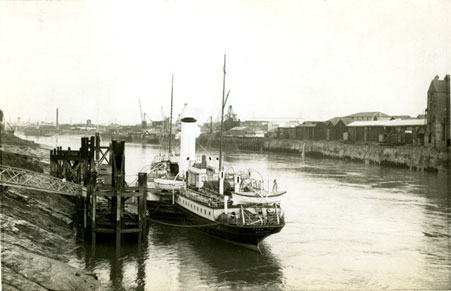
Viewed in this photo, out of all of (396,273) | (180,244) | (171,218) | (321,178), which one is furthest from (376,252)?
(321,178)

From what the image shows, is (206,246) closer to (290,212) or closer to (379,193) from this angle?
(290,212)

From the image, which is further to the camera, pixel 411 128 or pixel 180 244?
pixel 411 128

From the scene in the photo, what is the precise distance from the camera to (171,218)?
2859 centimetres

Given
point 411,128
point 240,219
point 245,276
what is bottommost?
point 245,276

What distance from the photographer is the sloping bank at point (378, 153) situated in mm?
56069

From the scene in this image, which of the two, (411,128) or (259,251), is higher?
(411,128)

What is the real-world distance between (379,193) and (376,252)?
1902 centimetres

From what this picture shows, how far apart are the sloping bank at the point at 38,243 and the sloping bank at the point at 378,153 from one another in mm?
42303

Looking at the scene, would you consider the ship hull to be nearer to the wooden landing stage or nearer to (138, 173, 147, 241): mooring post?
(138, 173, 147, 241): mooring post

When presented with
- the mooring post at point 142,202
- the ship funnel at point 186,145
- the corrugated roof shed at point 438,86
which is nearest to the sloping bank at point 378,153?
the corrugated roof shed at point 438,86

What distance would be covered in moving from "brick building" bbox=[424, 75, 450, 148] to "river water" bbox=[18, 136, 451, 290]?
21.8 meters

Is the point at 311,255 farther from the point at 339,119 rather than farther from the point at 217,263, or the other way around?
the point at 339,119

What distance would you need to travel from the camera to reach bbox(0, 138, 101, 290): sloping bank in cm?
1420

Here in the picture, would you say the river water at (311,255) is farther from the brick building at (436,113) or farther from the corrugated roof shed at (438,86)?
the corrugated roof shed at (438,86)
